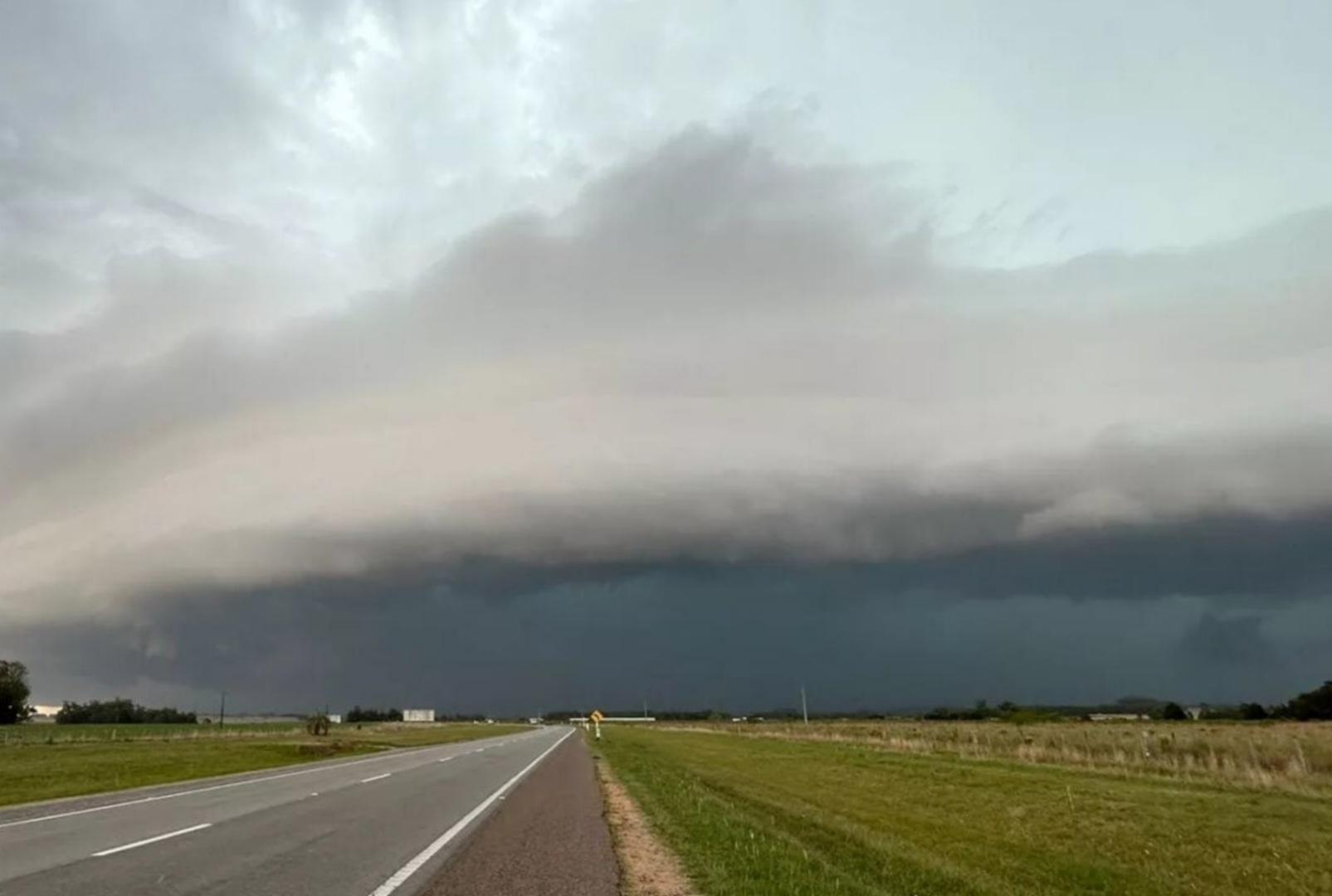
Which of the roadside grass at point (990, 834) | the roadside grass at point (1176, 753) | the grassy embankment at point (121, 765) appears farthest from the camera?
the grassy embankment at point (121, 765)

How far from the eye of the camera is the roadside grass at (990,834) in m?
14.9

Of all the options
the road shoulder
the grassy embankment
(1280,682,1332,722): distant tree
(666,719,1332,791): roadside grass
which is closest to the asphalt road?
the road shoulder

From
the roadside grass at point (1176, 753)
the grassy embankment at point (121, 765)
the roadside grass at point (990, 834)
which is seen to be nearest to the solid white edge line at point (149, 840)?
the roadside grass at point (990, 834)

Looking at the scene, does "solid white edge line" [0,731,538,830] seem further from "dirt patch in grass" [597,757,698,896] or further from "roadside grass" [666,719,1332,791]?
"roadside grass" [666,719,1332,791]

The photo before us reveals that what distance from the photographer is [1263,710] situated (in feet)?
406

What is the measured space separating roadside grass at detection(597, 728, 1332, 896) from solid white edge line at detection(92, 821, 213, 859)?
8.50m

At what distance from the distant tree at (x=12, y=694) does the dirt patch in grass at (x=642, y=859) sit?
167141 mm

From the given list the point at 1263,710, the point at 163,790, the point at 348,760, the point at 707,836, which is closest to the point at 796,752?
the point at 348,760

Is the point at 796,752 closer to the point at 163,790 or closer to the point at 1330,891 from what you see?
the point at 163,790

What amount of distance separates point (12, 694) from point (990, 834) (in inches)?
6908

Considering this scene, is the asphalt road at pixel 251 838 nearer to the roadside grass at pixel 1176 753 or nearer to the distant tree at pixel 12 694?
the roadside grass at pixel 1176 753

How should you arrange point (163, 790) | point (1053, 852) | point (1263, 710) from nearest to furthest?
point (1053, 852) → point (163, 790) → point (1263, 710)

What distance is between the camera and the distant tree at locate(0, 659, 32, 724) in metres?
153

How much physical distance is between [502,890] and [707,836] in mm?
6537
